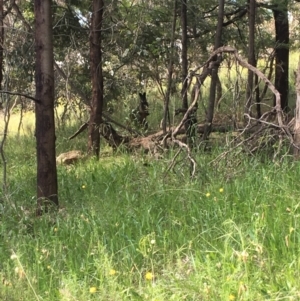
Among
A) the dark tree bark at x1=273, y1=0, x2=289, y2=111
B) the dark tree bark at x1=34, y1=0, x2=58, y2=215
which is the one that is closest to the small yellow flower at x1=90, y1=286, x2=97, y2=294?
the dark tree bark at x1=34, y1=0, x2=58, y2=215

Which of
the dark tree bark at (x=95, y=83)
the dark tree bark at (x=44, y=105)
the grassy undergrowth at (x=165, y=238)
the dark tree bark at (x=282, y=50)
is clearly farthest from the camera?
the dark tree bark at (x=282, y=50)

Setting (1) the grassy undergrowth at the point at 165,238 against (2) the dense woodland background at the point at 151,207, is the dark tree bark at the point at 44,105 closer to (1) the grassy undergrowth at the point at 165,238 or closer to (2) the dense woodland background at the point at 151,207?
(2) the dense woodland background at the point at 151,207

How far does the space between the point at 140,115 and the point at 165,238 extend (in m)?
7.54

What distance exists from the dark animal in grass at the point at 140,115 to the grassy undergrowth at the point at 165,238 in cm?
483

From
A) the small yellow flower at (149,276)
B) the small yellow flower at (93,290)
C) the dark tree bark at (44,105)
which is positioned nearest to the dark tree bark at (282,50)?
the dark tree bark at (44,105)

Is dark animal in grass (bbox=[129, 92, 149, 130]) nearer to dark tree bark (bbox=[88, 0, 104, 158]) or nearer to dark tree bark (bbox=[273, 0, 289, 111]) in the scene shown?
dark tree bark (bbox=[88, 0, 104, 158])

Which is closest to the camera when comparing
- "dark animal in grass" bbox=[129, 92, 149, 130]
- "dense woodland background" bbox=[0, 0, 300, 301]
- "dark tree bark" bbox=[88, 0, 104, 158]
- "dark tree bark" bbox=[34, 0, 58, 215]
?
"dense woodland background" bbox=[0, 0, 300, 301]

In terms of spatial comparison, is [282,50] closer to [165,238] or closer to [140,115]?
[140,115]

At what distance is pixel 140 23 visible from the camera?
31.1 feet

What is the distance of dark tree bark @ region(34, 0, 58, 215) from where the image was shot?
523 centimetres

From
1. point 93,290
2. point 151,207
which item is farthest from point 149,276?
point 151,207

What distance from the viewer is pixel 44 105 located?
5293mm

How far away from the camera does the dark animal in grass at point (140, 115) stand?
35.3 ft

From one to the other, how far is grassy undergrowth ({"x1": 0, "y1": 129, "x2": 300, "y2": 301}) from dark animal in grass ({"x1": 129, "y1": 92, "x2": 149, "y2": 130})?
15.8ft
